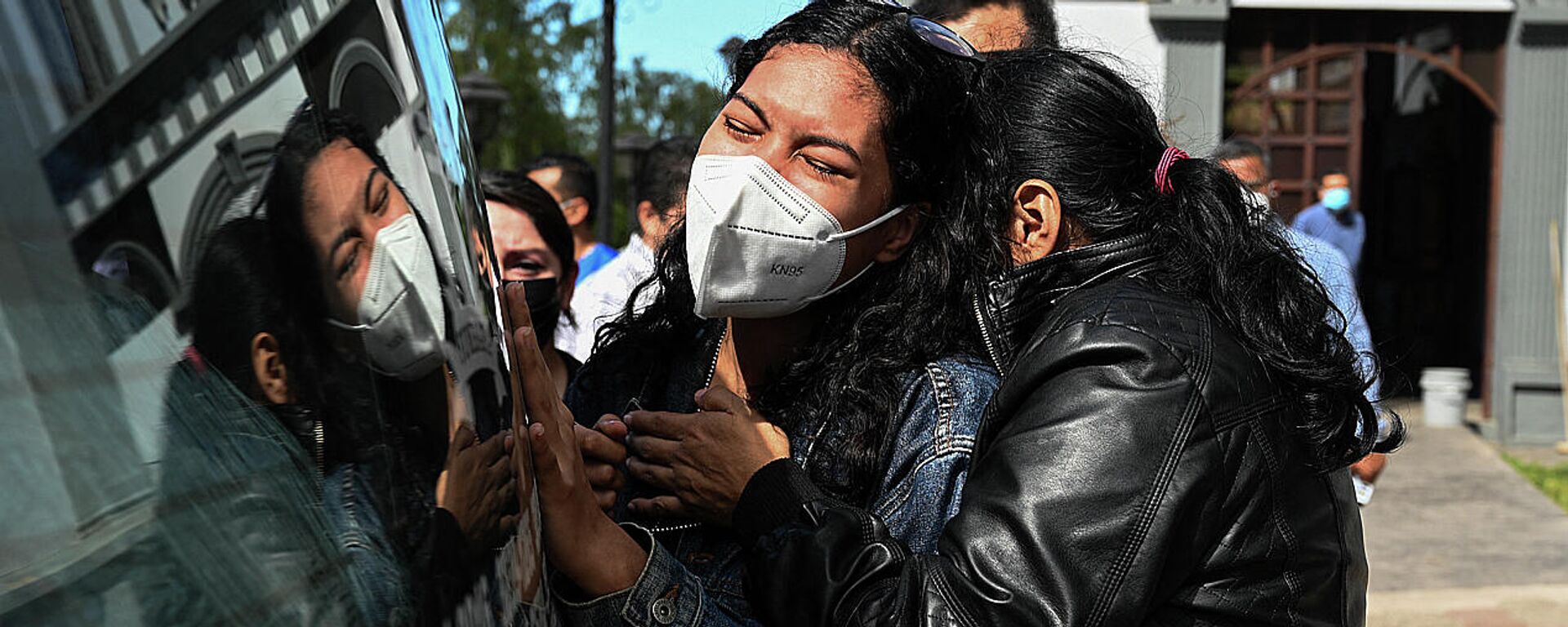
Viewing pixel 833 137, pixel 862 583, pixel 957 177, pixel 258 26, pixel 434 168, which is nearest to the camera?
pixel 258 26

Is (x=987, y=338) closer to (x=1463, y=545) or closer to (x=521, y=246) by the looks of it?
(x=521, y=246)

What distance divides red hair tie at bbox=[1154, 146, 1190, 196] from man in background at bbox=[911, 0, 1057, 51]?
103cm

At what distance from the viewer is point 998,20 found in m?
2.88

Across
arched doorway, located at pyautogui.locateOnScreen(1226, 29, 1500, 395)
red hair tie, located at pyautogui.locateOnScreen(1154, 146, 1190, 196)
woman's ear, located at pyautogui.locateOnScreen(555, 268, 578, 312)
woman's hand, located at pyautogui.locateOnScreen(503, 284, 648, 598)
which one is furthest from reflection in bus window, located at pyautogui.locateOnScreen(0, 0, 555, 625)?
arched doorway, located at pyautogui.locateOnScreen(1226, 29, 1500, 395)

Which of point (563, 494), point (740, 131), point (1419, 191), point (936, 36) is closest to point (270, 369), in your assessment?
point (563, 494)

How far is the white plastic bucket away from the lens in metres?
11.5

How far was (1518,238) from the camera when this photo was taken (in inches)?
435

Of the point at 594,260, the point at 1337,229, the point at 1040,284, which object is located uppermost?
the point at 1040,284

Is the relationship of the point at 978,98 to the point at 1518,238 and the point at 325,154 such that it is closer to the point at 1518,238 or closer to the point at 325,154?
the point at 325,154

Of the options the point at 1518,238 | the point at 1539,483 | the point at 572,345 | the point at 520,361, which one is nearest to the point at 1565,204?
the point at 1518,238

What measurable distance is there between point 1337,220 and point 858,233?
978 centimetres

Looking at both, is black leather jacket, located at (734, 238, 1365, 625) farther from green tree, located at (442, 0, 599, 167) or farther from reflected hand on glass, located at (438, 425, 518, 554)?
green tree, located at (442, 0, 599, 167)

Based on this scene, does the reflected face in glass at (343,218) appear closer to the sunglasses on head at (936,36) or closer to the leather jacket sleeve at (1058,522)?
the leather jacket sleeve at (1058,522)

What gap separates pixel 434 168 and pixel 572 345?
137 inches
